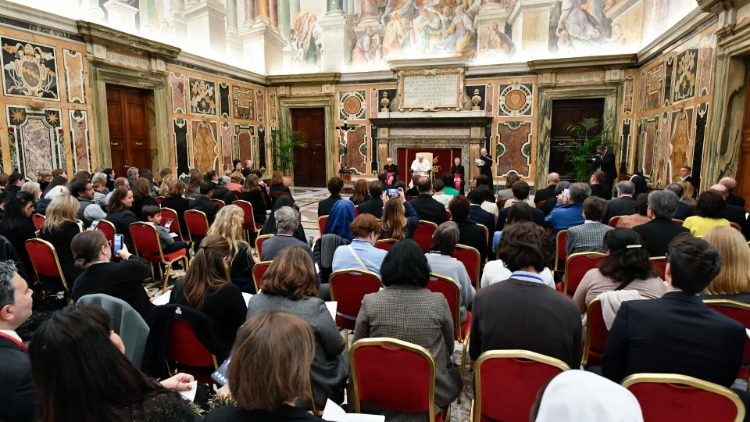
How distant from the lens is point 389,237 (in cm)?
430

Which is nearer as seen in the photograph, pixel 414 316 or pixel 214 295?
pixel 414 316

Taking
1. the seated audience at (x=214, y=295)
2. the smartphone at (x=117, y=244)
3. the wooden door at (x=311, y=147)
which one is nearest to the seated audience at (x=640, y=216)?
the seated audience at (x=214, y=295)

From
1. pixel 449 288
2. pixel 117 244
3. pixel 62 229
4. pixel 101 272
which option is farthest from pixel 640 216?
pixel 62 229

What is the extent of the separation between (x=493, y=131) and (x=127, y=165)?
31.7 ft

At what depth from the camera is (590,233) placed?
3811mm

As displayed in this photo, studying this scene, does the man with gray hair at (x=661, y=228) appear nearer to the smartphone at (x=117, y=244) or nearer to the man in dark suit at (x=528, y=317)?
the man in dark suit at (x=528, y=317)

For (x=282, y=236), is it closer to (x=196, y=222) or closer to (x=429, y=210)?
(x=429, y=210)

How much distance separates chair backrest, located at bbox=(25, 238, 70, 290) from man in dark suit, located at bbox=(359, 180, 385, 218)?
9.83ft

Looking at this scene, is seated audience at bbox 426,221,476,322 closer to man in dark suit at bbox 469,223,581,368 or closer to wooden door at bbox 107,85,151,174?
man in dark suit at bbox 469,223,581,368

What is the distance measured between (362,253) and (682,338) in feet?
6.78

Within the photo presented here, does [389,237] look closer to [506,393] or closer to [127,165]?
[506,393]

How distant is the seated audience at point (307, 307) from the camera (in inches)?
86.7

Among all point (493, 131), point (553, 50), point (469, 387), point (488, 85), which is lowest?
point (469, 387)

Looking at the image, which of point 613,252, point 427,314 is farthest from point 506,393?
point 613,252
